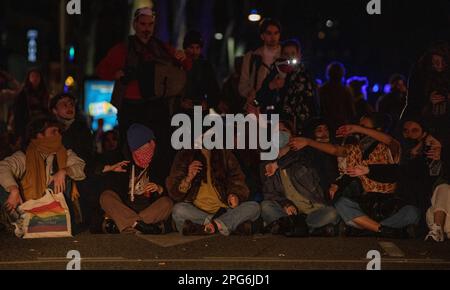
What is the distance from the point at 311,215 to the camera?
344 inches

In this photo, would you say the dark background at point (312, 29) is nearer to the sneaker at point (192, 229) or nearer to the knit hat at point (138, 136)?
the knit hat at point (138, 136)

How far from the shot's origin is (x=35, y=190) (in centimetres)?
870

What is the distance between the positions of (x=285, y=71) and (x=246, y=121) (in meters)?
0.86

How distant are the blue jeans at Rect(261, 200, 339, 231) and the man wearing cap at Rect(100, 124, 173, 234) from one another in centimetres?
101

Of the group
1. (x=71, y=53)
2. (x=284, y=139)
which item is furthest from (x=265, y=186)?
(x=71, y=53)

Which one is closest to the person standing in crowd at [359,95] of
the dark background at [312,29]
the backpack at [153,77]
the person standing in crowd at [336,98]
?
the person standing in crowd at [336,98]

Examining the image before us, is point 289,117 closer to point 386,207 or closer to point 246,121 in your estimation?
point 246,121

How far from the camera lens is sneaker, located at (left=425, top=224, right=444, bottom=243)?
8.33 meters

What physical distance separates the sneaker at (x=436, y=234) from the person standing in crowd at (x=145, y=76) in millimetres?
3083

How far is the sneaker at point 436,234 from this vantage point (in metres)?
8.33

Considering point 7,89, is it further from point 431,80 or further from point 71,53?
point 431,80

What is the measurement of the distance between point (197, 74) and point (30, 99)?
246cm

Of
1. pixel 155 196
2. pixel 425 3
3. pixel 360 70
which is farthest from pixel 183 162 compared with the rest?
pixel 360 70

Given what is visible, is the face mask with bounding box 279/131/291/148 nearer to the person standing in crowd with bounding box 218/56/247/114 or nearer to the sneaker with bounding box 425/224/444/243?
the person standing in crowd with bounding box 218/56/247/114
